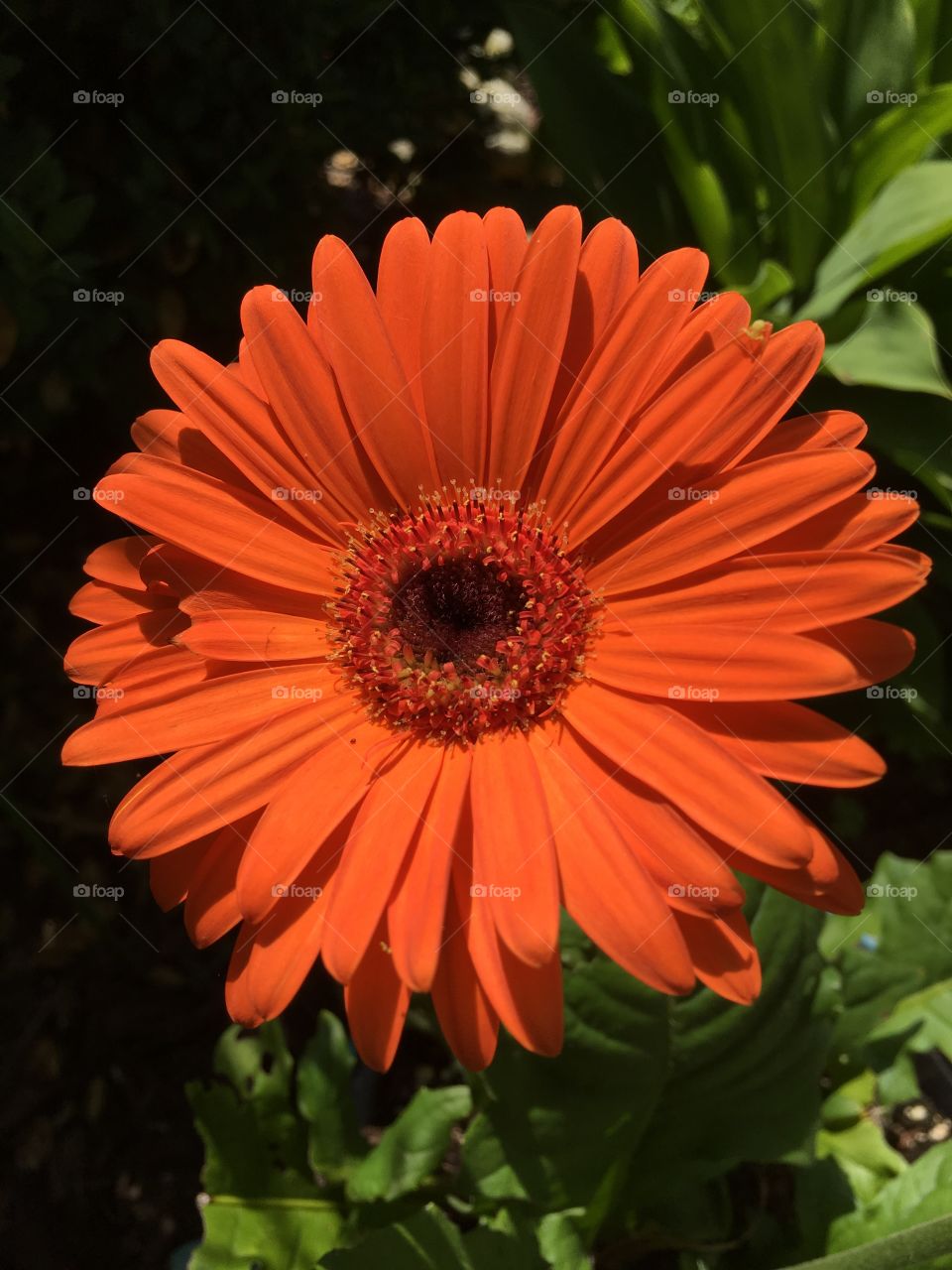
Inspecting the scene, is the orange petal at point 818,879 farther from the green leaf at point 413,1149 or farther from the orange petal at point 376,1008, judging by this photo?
the green leaf at point 413,1149

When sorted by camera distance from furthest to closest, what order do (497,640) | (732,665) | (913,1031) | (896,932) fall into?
(896,932), (913,1031), (497,640), (732,665)

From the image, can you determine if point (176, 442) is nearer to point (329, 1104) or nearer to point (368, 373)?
point (368, 373)

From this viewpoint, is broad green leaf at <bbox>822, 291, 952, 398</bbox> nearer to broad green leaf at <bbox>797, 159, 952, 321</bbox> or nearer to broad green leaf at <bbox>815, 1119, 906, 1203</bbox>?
broad green leaf at <bbox>797, 159, 952, 321</bbox>

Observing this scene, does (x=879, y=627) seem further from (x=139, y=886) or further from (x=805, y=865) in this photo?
(x=139, y=886)

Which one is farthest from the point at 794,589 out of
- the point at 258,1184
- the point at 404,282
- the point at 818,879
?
the point at 258,1184

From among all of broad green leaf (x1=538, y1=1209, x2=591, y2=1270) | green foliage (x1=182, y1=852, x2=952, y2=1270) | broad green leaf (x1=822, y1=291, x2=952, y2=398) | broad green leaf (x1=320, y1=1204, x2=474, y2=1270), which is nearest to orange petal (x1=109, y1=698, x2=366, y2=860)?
green foliage (x1=182, y1=852, x2=952, y2=1270)

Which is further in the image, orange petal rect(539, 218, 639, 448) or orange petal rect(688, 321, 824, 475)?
orange petal rect(539, 218, 639, 448)

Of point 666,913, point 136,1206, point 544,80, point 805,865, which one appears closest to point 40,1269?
point 136,1206
